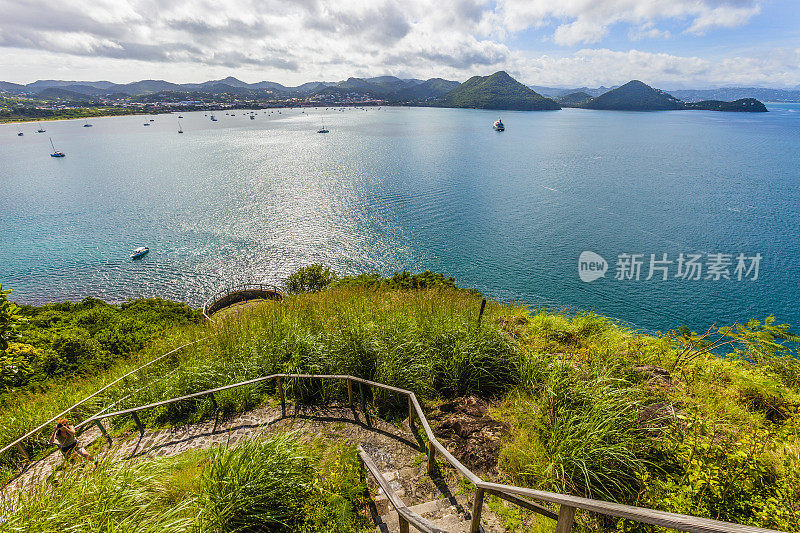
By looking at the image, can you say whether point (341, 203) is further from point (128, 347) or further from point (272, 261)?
point (128, 347)

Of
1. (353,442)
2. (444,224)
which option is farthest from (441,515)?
(444,224)

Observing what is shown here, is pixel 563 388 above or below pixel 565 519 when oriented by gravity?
below

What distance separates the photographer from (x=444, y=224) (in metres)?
45.2

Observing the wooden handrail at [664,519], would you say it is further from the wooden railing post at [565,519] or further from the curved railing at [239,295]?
the curved railing at [239,295]

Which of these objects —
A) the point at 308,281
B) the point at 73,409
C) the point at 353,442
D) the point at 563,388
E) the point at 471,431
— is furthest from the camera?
the point at 308,281

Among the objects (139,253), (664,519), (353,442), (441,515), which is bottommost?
(139,253)

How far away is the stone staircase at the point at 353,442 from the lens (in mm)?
5043

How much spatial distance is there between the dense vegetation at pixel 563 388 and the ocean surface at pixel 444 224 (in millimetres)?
20584

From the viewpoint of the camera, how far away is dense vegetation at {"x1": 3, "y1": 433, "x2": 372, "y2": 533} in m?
4.04

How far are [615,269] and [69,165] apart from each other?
117 metres

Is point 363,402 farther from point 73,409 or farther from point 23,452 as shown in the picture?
point 73,409

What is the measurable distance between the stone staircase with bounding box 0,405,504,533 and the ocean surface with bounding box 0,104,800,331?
81.3ft

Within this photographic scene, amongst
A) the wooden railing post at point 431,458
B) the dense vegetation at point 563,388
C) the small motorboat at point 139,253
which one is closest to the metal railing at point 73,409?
the dense vegetation at point 563,388

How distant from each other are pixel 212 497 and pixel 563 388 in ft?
20.1
